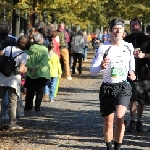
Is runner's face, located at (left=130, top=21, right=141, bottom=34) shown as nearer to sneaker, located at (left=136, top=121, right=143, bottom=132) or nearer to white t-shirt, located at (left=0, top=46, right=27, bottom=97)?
sneaker, located at (left=136, top=121, right=143, bottom=132)

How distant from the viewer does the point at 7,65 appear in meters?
9.10

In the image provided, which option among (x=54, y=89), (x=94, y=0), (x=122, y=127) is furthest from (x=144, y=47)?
(x=94, y=0)

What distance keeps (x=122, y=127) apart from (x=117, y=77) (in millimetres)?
656

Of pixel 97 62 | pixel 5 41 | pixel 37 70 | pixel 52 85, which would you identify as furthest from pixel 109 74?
pixel 52 85

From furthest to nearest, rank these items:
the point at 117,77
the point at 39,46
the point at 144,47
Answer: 1. the point at 39,46
2. the point at 144,47
3. the point at 117,77

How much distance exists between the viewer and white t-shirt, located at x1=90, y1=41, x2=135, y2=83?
7066mm

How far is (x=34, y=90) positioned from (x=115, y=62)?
541 cm

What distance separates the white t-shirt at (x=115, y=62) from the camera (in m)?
7.07

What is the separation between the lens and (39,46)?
11680mm

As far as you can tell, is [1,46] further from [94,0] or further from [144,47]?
[94,0]

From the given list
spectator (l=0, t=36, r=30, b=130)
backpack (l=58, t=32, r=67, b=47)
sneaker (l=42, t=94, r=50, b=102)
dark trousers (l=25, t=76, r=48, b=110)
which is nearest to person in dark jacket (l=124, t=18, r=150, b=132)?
spectator (l=0, t=36, r=30, b=130)

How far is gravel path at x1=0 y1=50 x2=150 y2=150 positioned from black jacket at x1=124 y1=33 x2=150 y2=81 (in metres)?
0.99

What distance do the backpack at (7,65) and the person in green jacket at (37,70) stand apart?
2.29 m

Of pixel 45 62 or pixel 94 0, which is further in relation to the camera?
pixel 94 0
